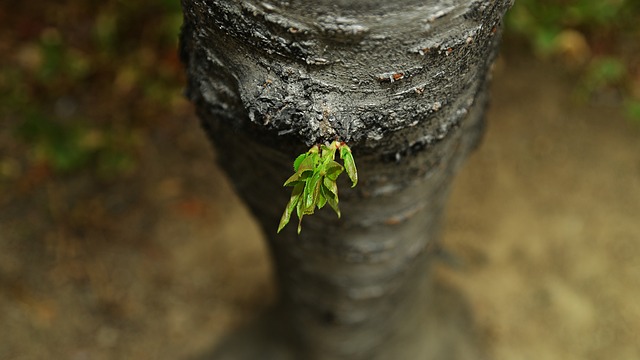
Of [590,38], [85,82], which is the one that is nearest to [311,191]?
[85,82]

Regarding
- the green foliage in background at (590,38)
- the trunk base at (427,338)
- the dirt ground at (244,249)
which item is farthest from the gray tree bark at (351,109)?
the green foliage in background at (590,38)

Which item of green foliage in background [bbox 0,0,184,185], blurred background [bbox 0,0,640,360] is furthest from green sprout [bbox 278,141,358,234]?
green foliage in background [bbox 0,0,184,185]

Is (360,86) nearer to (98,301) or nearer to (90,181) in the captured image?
(98,301)

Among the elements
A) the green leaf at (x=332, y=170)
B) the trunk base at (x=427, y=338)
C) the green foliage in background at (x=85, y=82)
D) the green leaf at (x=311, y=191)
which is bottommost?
the trunk base at (x=427, y=338)

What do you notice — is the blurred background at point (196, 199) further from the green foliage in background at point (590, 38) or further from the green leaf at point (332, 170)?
the green leaf at point (332, 170)

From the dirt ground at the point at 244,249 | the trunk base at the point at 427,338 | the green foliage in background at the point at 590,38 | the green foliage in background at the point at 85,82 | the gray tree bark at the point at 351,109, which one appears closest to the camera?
the gray tree bark at the point at 351,109

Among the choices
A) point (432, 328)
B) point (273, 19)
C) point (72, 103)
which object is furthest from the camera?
point (72, 103)

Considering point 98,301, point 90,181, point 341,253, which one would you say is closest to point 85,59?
point 90,181
